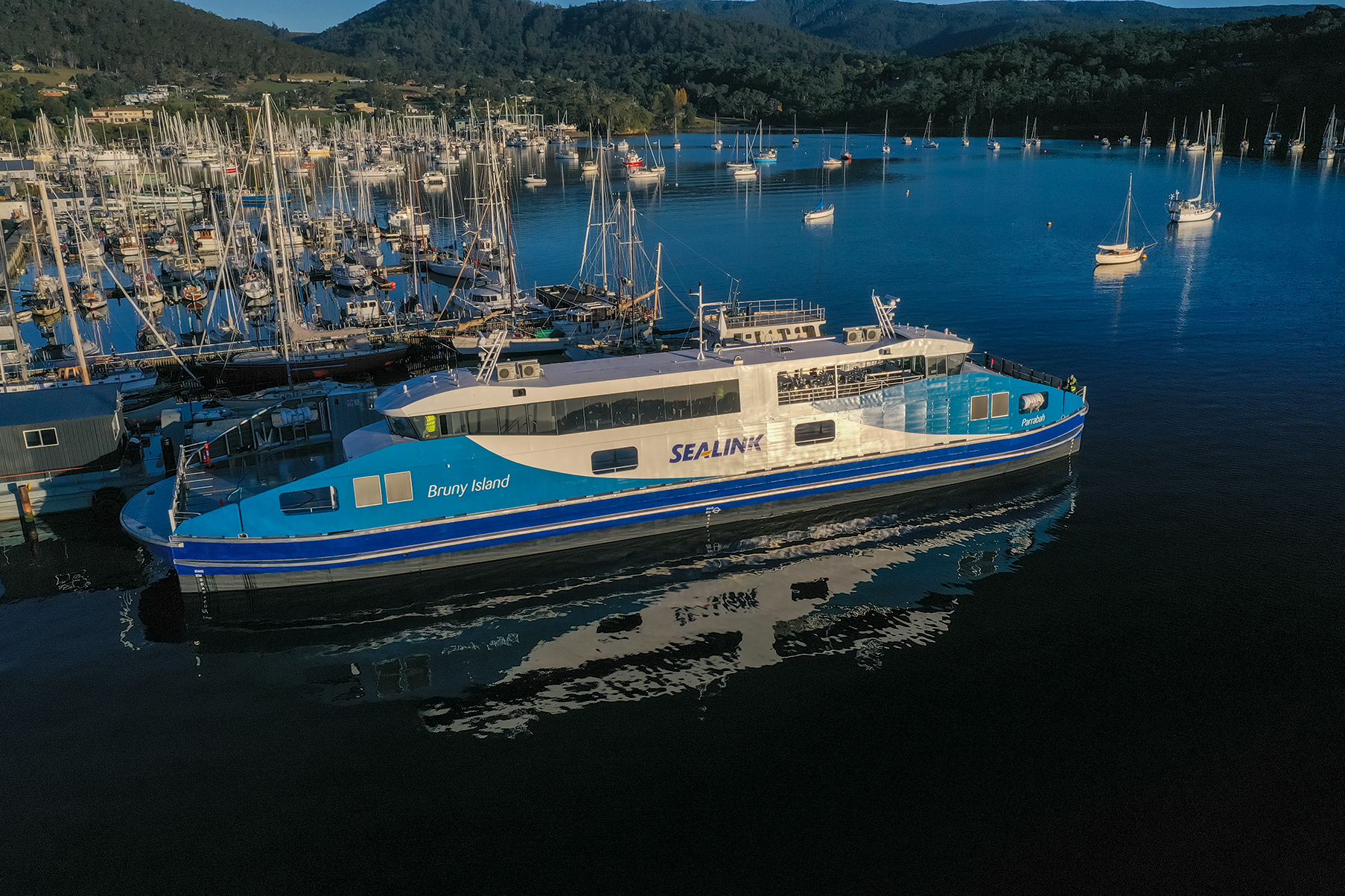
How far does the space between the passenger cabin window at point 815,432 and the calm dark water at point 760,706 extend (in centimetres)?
337

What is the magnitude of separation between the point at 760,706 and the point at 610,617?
6.60m

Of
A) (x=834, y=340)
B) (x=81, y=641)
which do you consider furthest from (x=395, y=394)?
(x=834, y=340)

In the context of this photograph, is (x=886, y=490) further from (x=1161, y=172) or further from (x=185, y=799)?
(x=1161, y=172)

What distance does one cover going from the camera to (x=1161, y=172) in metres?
149

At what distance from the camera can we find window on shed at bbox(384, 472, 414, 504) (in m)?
28.5

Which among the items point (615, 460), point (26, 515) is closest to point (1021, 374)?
point (615, 460)

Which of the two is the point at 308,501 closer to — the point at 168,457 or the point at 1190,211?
the point at 168,457

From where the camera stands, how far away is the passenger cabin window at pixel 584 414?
29.0 metres

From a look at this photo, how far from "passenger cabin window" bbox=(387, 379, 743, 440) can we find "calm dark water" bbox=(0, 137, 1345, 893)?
4.79 meters

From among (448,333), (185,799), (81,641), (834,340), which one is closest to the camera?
(185,799)

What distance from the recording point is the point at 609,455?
30.9m

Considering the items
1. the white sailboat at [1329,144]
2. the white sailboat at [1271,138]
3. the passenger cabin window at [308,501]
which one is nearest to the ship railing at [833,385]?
the passenger cabin window at [308,501]

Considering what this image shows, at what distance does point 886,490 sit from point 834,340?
6.30 m

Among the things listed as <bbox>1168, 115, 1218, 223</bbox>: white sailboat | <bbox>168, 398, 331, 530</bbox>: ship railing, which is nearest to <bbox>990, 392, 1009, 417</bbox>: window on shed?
<bbox>168, 398, 331, 530</bbox>: ship railing
